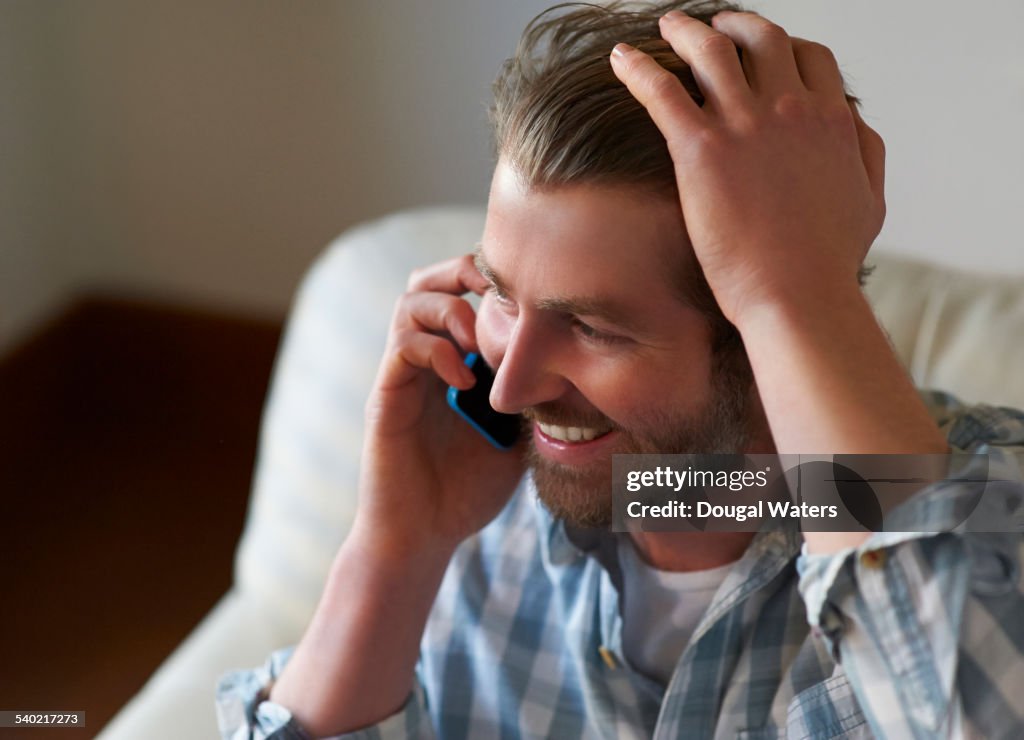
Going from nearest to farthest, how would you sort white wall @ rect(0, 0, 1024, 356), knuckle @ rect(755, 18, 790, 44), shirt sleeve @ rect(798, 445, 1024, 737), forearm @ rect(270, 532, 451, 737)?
shirt sleeve @ rect(798, 445, 1024, 737), knuckle @ rect(755, 18, 790, 44), forearm @ rect(270, 532, 451, 737), white wall @ rect(0, 0, 1024, 356)

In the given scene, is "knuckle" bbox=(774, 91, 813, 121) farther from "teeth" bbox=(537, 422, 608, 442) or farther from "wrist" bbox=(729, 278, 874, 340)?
"teeth" bbox=(537, 422, 608, 442)

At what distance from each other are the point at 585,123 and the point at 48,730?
3.85ft

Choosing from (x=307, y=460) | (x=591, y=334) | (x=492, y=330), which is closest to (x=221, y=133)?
(x=307, y=460)

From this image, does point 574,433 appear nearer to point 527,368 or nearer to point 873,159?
point 527,368

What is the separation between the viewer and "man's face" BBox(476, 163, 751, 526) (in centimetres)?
81

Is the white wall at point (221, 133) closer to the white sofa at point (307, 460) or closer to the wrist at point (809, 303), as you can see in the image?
the white sofa at point (307, 460)

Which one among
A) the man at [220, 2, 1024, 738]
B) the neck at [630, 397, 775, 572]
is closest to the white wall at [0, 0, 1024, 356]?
the neck at [630, 397, 775, 572]

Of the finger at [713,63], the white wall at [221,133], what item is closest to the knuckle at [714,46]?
the finger at [713,63]

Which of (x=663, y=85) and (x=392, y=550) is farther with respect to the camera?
(x=392, y=550)

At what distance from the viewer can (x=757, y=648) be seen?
2.98 ft

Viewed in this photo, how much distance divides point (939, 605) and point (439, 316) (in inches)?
19.9

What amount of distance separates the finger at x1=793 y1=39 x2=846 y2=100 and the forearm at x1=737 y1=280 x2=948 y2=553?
0.15 m

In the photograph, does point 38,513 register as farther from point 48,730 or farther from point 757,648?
point 757,648

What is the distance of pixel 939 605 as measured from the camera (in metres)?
0.65
